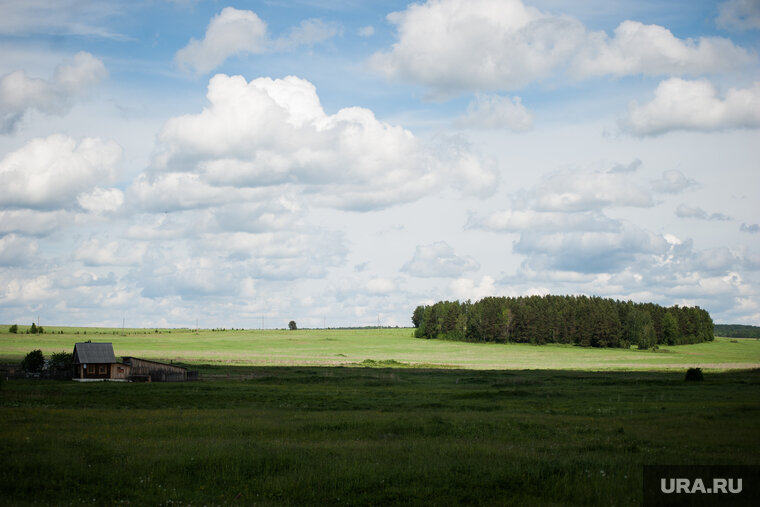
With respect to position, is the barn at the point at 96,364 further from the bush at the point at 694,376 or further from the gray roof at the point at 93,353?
the bush at the point at 694,376

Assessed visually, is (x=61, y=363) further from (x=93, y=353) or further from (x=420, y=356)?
(x=420, y=356)

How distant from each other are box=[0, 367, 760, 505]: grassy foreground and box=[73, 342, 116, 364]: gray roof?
23980 millimetres

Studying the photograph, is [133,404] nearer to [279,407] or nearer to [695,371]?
[279,407]

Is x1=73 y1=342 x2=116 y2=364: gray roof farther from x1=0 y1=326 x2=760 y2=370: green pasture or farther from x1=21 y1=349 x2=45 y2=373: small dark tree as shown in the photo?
x1=0 y1=326 x2=760 y2=370: green pasture

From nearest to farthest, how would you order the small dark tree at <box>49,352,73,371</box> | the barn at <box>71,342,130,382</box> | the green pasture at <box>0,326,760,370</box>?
1. the barn at <box>71,342,130,382</box>
2. the small dark tree at <box>49,352,73,371</box>
3. the green pasture at <box>0,326,760,370</box>

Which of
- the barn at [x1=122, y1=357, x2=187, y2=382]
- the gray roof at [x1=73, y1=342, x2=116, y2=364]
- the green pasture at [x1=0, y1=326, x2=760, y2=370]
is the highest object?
the gray roof at [x1=73, y1=342, x2=116, y2=364]

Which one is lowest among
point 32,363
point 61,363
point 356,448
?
point 61,363

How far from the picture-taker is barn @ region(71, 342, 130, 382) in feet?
223

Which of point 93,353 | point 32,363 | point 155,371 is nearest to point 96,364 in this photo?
point 93,353

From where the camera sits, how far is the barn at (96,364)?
6791cm

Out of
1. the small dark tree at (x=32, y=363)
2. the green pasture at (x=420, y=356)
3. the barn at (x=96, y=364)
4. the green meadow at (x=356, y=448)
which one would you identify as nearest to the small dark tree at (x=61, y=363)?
the barn at (x=96, y=364)

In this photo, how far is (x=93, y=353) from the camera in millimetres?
68625

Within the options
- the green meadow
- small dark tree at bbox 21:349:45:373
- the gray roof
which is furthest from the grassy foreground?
small dark tree at bbox 21:349:45:373

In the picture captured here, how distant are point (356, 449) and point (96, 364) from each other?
56323 millimetres
